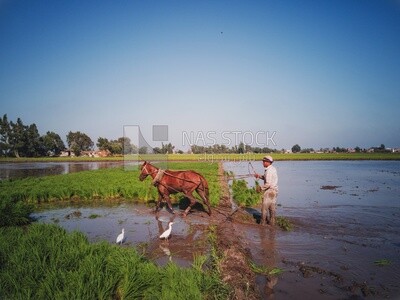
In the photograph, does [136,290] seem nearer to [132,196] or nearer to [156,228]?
[156,228]

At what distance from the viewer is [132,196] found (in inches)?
569

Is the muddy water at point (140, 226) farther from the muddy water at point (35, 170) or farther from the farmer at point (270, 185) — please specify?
the muddy water at point (35, 170)

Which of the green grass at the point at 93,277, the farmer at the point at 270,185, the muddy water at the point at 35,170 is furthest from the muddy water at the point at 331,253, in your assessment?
the muddy water at the point at 35,170

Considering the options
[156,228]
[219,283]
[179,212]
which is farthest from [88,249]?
[179,212]

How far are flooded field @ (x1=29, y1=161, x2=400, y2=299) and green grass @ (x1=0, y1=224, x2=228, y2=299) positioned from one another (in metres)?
1.31

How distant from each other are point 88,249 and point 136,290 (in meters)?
1.57

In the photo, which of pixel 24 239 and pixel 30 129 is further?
pixel 30 129

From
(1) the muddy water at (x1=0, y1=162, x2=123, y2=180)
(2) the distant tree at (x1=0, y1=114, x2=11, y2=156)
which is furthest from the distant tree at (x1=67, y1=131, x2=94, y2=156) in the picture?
(1) the muddy water at (x1=0, y1=162, x2=123, y2=180)

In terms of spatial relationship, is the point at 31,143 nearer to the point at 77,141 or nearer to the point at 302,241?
the point at 77,141

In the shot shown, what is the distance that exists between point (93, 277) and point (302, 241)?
5.67 meters

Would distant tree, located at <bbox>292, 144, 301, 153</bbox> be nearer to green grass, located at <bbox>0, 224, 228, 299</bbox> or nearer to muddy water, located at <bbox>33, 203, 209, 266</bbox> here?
muddy water, located at <bbox>33, 203, 209, 266</bbox>

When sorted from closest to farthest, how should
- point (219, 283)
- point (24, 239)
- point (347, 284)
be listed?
point (219, 283), point (347, 284), point (24, 239)

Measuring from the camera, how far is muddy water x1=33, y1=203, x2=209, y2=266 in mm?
6754

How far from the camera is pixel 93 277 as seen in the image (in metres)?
4.04
